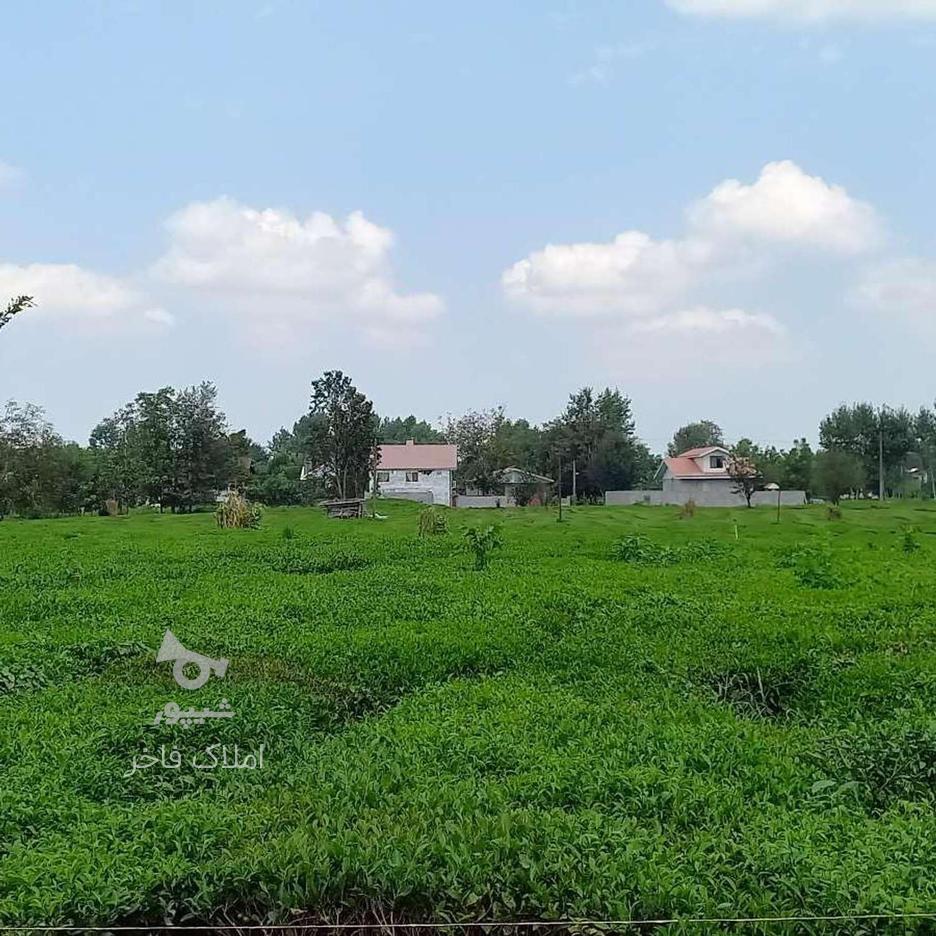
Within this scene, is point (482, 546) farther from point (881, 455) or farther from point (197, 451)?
point (881, 455)

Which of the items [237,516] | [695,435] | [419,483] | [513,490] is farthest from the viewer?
[695,435]

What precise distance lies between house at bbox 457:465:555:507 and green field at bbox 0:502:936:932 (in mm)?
29513

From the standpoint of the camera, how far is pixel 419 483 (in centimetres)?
4409

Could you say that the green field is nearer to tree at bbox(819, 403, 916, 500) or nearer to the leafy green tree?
the leafy green tree

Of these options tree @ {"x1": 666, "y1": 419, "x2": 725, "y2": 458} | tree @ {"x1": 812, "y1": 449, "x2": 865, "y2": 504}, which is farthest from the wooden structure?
tree @ {"x1": 666, "y1": 419, "x2": 725, "y2": 458}

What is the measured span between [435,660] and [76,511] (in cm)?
2967

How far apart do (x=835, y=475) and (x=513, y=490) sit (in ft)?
46.7

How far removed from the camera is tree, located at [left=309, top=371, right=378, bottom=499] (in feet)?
103

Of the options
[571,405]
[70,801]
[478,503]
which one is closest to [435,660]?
[70,801]

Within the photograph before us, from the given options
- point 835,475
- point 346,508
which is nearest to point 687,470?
point 835,475

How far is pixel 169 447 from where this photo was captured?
33750 mm

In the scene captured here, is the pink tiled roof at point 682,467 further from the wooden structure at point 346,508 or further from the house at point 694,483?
the wooden structure at point 346,508

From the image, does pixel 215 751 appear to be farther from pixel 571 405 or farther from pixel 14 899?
pixel 571 405

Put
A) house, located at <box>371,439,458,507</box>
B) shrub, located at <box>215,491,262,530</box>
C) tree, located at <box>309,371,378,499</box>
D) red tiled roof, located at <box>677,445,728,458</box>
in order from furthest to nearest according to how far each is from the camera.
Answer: red tiled roof, located at <box>677,445,728,458</box> → house, located at <box>371,439,458,507</box> → tree, located at <box>309,371,378,499</box> → shrub, located at <box>215,491,262,530</box>
